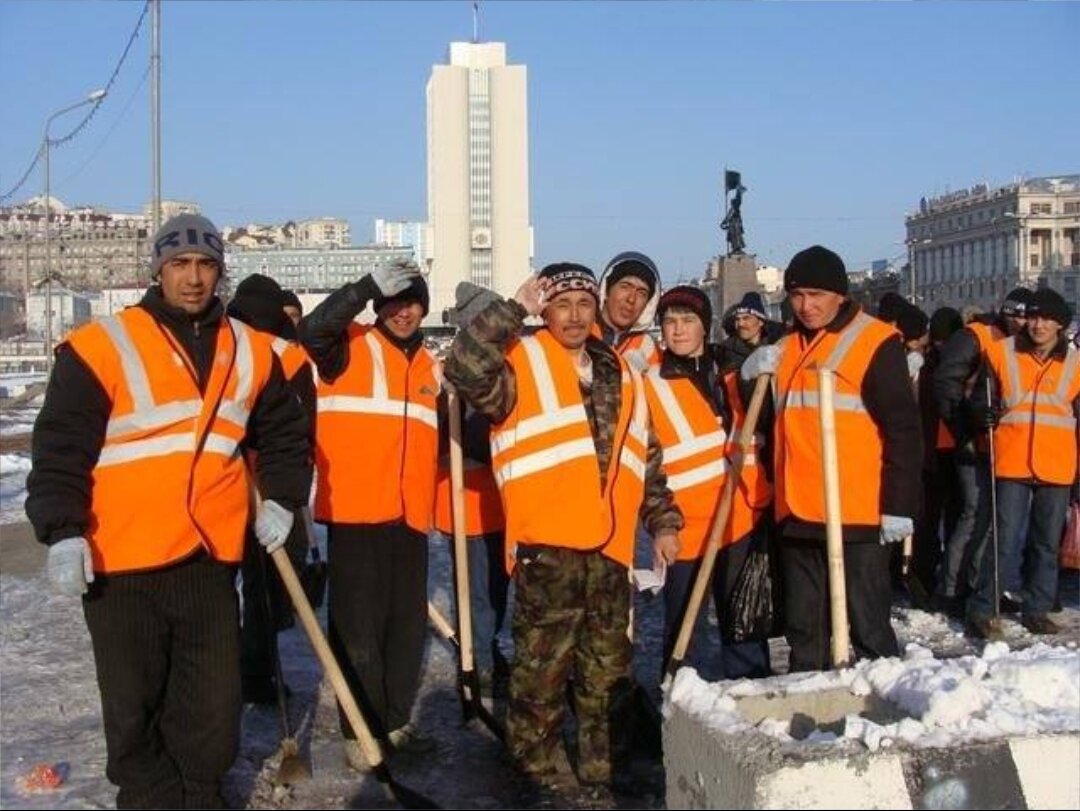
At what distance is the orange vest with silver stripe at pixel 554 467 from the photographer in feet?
14.1

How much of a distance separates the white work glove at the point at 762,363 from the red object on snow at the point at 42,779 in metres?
2.82

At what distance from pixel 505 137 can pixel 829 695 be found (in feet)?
409

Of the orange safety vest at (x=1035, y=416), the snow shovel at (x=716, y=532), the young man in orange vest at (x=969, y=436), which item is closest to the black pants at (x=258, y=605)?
the snow shovel at (x=716, y=532)

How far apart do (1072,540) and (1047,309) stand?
1530 mm

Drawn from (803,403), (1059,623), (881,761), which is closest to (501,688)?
(803,403)

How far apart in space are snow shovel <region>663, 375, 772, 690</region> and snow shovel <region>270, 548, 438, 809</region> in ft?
3.42

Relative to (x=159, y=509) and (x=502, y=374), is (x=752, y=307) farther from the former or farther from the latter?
(x=159, y=509)

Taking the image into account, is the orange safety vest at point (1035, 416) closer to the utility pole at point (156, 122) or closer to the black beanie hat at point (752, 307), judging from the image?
the black beanie hat at point (752, 307)

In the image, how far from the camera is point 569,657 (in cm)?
439

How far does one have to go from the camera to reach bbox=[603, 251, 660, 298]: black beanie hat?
557cm

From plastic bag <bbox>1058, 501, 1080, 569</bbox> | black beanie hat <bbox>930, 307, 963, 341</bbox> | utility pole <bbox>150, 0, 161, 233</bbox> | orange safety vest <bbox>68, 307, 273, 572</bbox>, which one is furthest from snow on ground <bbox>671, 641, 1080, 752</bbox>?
utility pole <bbox>150, 0, 161, 233</bbox>

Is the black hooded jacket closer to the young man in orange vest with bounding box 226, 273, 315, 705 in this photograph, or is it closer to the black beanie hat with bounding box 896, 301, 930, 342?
the young man in orange vest with bounding box 226, 273, 315, 705

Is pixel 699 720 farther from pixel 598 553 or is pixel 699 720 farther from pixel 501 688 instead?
pixel 501 688

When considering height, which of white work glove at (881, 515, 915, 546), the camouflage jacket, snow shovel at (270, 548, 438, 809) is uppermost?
the camouflage jacket
